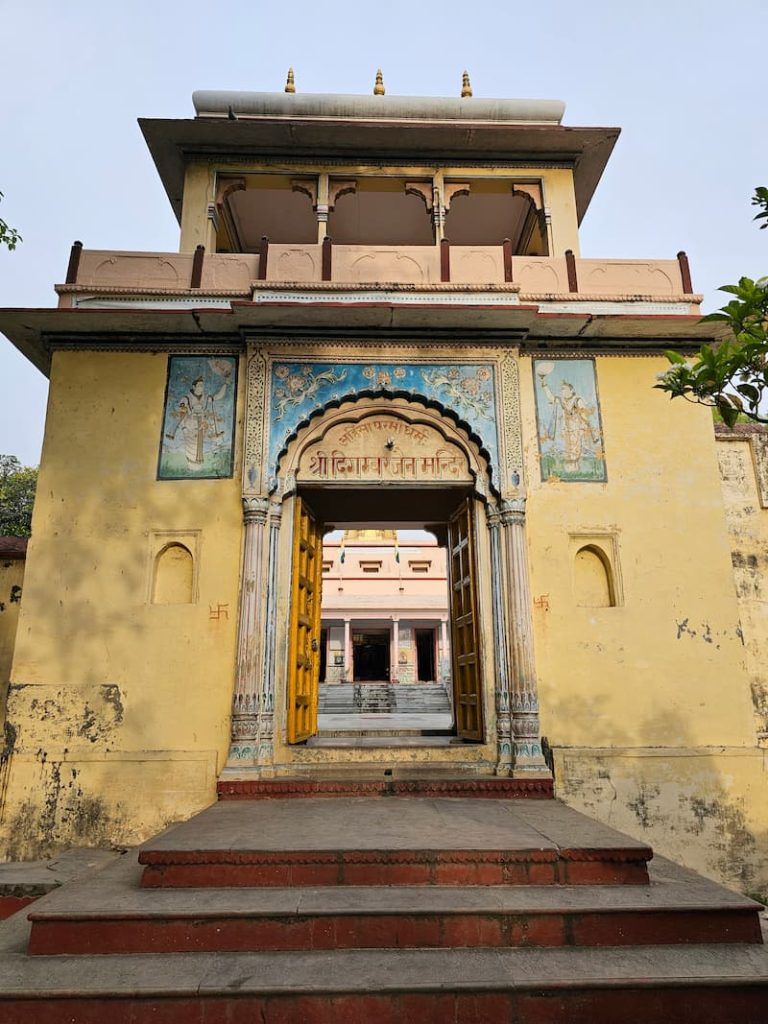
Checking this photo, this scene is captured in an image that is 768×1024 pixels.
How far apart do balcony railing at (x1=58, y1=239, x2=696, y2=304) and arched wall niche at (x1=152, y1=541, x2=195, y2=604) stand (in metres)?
2.69

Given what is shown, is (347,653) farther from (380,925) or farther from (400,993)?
(400,993)

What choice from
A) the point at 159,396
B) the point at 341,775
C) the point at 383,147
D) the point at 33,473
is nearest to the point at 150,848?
the point at 341,775

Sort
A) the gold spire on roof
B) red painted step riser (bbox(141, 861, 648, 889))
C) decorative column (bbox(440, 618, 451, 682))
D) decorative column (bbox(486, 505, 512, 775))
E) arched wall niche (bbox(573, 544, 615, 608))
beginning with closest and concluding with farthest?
red painted step riser (bbox(141, 861, 648, 889)), decorative column (bbox(486, 505, 512, 775)), arched wall niche (bbox(573, 544, 615, 608)), decorative column (bbox(440, 618, 451, 682)), the gold spire on roof

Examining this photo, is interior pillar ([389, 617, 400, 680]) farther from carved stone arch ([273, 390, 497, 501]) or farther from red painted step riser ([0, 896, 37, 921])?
red painted step riser ([0, 896, 37, 921])

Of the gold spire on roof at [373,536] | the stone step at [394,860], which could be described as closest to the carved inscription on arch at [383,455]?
the stone step at [394,860]

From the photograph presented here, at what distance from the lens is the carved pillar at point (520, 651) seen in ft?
20.4

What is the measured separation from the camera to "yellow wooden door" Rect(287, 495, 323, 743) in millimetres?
6730

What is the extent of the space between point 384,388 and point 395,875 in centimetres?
454

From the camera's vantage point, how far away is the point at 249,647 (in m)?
6.35

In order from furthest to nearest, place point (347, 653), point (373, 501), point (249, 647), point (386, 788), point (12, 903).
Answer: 1. point (347, 653)
2. point (373, 501)
3. point (249, 647)
4. point (386, 788)
5. point (12, 903)

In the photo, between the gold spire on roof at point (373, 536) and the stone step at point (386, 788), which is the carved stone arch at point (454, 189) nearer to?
the stone step at point (386, 788)

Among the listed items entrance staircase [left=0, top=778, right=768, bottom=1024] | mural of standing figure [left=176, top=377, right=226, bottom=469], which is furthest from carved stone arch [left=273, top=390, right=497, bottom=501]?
entrance staircase [left=0, top=778, right=768, bottom=1024]

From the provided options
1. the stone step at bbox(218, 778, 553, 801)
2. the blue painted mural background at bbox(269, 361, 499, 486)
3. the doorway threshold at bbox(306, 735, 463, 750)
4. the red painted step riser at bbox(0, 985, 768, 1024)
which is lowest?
the red painted step riser at bbox(0, 985, 768, 1024)

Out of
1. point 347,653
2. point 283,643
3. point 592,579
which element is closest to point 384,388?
point 283,643
